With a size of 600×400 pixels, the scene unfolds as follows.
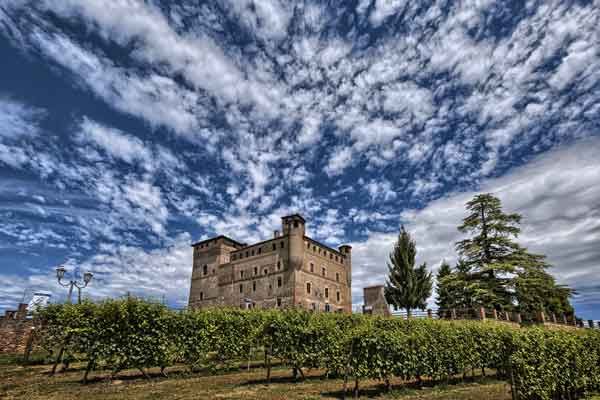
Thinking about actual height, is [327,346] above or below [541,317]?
below

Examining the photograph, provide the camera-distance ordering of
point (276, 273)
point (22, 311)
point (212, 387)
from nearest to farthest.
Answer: point (212, 387)
point (22, 311)
point (276, 273)

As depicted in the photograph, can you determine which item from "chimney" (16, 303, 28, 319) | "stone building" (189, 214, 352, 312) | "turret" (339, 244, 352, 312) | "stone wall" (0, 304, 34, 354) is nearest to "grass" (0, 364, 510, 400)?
"stone wall" (0, 304, 34, 354)

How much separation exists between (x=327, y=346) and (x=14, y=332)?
2004 centimetres

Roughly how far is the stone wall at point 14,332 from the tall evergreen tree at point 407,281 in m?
31.4

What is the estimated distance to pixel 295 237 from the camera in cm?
4366

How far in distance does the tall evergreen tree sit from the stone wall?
31.4m

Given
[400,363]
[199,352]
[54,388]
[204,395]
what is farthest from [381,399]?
[54,388]

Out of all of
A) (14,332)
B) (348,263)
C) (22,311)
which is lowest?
(14,332)

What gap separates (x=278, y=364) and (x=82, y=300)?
27.5 ft

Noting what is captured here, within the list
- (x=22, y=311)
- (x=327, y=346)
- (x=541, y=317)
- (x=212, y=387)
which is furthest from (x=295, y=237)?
(x=212, y=387)

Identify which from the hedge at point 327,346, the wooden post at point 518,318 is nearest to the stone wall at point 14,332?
the hedge at point 327,346

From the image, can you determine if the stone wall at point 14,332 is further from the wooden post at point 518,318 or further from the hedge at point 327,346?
the wooden post at point 518,318

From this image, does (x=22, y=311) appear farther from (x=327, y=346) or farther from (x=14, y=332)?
(x=327, y=346)

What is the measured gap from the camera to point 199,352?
41.8 ft
